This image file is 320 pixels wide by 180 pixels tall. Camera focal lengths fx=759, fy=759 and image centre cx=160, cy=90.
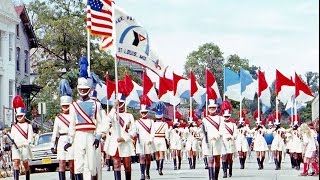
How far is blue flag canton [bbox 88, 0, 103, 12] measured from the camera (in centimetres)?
1869

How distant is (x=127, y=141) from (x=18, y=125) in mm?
3608

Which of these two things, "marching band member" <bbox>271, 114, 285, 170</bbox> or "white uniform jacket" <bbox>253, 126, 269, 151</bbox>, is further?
"white uniform jacket" <bbox>253, 126, 269, 151</bbox>

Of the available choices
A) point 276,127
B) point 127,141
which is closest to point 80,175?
point 127,141

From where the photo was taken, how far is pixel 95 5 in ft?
61.6

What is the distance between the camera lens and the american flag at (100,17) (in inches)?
717

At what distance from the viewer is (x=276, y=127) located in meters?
28.8

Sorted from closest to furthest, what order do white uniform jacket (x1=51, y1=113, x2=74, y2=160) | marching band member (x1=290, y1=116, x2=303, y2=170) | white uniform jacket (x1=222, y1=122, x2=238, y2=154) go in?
white uniform jacket (x1=51, y1=113, x2=74, y2=160) < white uniform jacket (x1=222, y1=122, x2=238, y2=154) < marching band member (x1=290, y1=116, x2=303, y2=170)

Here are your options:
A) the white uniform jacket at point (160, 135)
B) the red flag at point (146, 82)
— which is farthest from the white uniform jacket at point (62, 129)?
the red flag at point (146, 82)

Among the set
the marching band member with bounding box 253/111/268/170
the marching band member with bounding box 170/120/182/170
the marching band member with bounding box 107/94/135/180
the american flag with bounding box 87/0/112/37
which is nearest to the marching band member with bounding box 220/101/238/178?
the marching band member with bounding box 107/94/135/180

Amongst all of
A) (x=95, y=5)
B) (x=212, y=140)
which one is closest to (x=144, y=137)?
(x=212, y=140)

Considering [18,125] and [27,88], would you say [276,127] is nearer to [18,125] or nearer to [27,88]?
[18,125]

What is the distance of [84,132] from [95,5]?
212 inches

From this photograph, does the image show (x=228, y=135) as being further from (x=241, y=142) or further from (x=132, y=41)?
(x=241, y=142)

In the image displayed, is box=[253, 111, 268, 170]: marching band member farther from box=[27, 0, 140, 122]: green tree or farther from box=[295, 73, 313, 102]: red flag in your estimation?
box=[27, 0, 140, 122]: green tree
